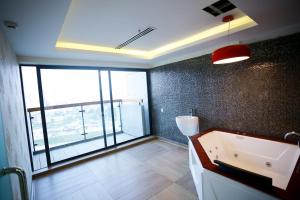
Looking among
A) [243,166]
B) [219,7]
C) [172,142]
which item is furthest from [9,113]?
[172,142]

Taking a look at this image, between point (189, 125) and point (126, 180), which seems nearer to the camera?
point (126, 180)

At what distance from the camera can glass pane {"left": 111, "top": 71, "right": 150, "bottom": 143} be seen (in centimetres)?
488

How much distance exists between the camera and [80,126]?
450cm

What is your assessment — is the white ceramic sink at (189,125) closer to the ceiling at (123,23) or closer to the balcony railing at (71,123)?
the ceiling at (123,23)

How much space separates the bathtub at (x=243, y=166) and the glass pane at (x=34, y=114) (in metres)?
3.28

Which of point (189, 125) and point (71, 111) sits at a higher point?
point (71, 111)

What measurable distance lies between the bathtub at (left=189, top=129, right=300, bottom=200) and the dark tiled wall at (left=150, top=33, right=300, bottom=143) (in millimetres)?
315

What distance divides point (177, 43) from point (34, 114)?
12.0 ft

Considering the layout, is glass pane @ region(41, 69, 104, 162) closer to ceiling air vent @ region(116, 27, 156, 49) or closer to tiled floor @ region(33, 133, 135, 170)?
tiled floor @ region(33, 133, 135, 170)

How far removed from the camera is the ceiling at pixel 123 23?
1.52 meters

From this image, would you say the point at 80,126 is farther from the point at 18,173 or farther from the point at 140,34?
the point at 18,173

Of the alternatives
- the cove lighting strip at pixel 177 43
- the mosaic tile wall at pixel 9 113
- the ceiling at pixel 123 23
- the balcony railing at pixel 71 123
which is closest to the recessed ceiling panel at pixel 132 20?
the ceiling at pixel 123 23

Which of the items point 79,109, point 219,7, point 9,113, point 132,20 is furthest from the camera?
point 79,109

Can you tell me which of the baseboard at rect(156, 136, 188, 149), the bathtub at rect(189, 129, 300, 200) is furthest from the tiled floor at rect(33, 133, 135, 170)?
the bathtub at rect(189, 129, 300, 200)
